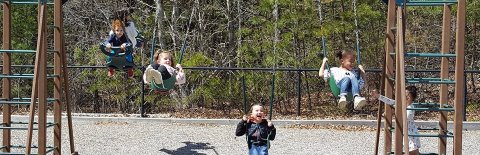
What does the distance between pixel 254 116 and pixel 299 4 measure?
30.1 ft

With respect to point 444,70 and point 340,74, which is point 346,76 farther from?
point 444,70

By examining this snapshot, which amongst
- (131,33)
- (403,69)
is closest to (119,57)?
(131,33)

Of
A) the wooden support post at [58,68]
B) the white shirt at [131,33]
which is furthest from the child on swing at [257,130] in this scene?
the white shirt at [131,33]

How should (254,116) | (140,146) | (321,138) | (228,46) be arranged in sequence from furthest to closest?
1. (228,46)
2. (321,138)
3. (140,146)
4. (254,116)

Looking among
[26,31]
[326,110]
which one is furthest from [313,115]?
[26,31]

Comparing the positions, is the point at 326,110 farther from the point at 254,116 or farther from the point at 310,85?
the point at 254,116

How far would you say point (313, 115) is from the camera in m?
16.7

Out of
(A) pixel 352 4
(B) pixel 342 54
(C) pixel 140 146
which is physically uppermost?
(A) pixel 352 4

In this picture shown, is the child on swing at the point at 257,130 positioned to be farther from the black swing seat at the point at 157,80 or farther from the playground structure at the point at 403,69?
the black swing seat at the point at 157,80

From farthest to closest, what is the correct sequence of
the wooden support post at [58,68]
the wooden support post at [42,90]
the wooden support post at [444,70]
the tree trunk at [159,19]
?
the tree trunk at [159,19]
the wooden support post at [58,68]
the wooden support post at [444,70]
the wooden support post at [42,90]

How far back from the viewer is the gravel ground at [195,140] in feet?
39.2

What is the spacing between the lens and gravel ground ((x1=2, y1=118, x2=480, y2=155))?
39.2 ft

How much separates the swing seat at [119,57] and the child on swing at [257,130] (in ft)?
9.52

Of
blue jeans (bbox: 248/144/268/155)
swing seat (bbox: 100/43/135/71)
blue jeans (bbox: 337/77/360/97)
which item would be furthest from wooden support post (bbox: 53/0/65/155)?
blue jeans (bbox: 337/77/360/97)
